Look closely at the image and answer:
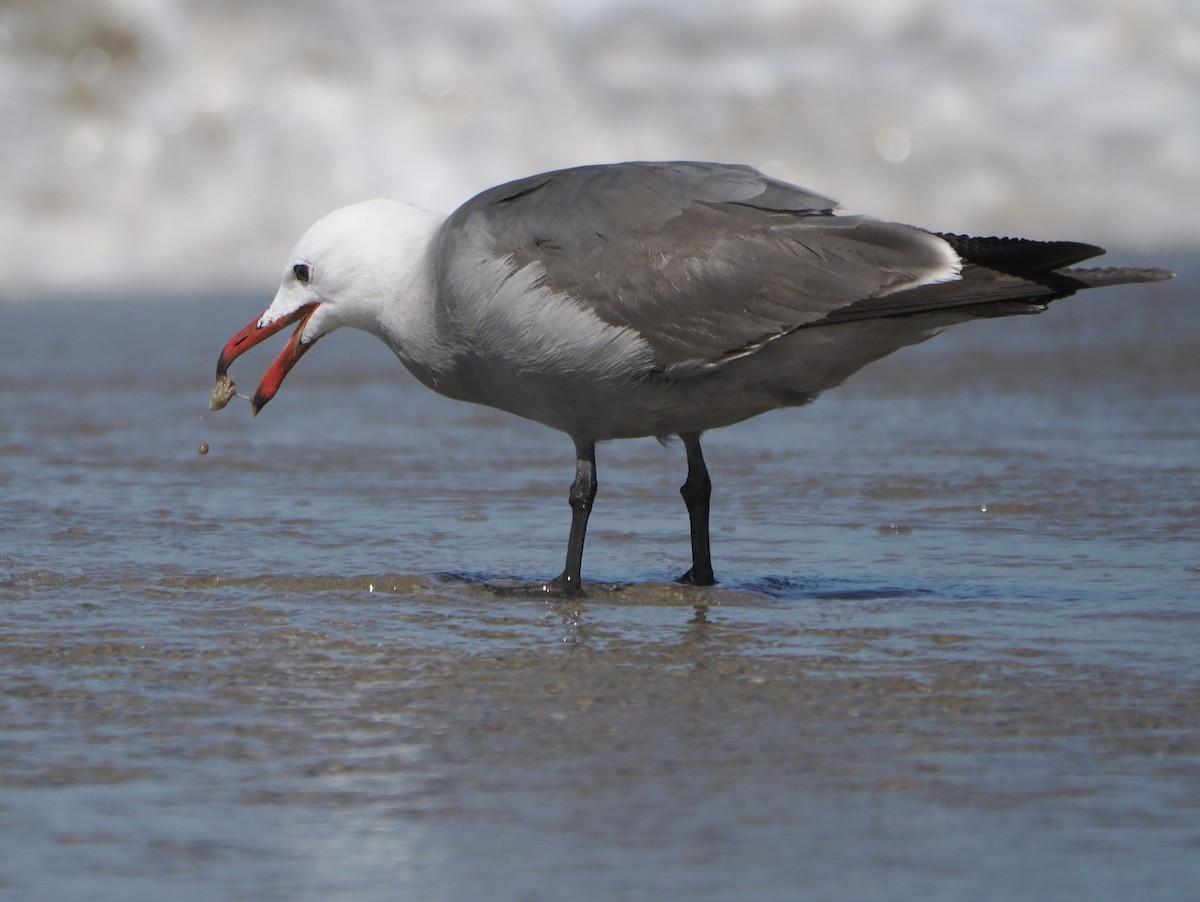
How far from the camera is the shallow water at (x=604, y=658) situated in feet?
8.72

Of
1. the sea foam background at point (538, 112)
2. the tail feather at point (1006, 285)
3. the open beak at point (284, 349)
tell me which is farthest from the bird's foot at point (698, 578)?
the sea foam background at point (538, 112)

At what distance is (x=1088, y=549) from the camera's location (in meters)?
4.85

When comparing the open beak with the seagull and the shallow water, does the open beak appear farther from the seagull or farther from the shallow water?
the shallow water

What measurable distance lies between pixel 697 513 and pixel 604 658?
0.96 metres

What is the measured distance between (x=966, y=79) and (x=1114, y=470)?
8.86 m

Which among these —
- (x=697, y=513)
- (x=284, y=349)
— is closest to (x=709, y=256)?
(x=697, y=513)

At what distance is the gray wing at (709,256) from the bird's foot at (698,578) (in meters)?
0.56

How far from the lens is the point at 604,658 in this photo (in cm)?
383

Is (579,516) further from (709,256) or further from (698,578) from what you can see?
(709,256)

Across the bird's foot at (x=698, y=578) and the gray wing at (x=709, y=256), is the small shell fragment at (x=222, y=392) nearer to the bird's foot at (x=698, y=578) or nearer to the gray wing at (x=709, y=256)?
the gray wing at (x=709, y=256)

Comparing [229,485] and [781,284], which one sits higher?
[781,284]

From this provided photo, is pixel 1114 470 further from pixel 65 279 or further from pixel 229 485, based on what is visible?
pixel 65 279

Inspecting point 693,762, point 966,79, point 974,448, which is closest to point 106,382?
point 974,448

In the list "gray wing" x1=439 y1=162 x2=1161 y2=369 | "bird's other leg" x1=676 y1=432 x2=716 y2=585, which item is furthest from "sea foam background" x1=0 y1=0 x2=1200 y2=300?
"gray wing" x1=439 y1=162 x2=1161 y2=369
